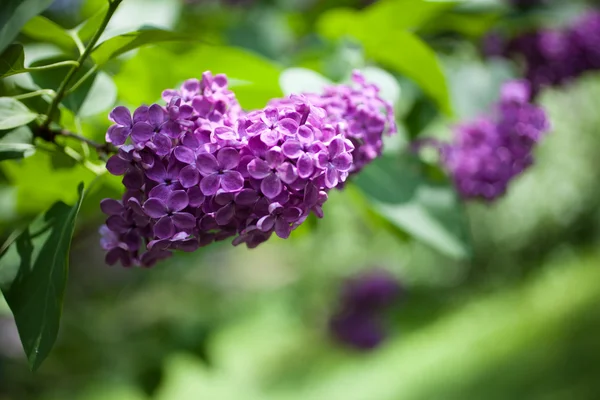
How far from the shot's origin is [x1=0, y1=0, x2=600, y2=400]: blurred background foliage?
103 centimetres

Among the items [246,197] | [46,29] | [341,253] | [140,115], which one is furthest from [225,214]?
[341,253]

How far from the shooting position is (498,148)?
1.19 meters

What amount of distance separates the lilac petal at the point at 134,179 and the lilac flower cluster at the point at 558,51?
1.18 m

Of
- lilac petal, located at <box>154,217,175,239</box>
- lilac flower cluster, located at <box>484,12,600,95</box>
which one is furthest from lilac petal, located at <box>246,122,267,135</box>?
lilac flower cluster, located at <box>484,12,600,95</box>

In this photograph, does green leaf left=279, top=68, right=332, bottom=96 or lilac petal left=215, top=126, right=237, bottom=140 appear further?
green leaf left=279, top=68, right=332, bottom=96

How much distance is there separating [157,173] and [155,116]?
0.19 ft

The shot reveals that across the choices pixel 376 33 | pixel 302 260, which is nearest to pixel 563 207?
pixel 302 260

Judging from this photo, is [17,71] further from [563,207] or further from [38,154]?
[563,207]

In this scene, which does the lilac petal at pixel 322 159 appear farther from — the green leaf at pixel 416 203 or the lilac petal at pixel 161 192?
the green leaf at pixel 416 203

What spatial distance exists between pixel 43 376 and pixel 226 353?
15.5 feet

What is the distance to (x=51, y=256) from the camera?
2.07ft

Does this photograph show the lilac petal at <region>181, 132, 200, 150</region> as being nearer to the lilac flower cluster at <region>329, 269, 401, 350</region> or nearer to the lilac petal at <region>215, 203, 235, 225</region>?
the lilac petal at <region>215, 203, 235, 225</region>

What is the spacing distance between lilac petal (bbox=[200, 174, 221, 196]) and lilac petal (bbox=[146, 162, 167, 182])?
47 mm

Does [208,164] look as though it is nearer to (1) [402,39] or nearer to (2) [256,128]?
(2) [256,128]
